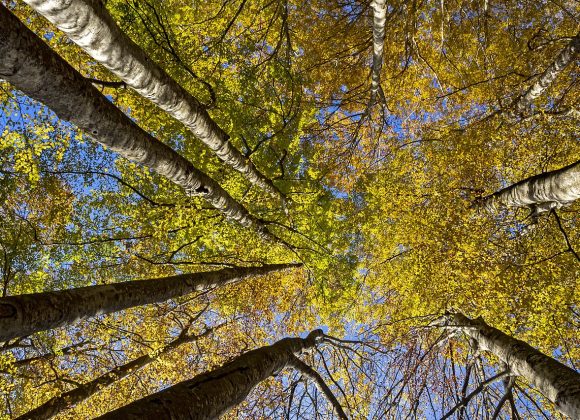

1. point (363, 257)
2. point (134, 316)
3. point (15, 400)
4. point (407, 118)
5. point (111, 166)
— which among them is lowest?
point (15, 400)

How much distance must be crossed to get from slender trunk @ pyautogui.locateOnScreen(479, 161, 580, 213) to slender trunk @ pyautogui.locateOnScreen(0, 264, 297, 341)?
5.68m

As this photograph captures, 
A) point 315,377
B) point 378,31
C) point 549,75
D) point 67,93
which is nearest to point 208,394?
point 67,93

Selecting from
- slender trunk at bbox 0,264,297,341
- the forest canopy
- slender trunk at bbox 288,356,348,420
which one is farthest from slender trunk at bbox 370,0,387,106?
slender trunk at bbox 288,356,348,420

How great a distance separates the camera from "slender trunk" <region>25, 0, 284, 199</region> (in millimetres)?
2121

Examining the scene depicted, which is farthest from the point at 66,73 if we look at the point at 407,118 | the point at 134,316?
the point at 407,118

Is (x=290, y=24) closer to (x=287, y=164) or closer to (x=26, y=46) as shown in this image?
(x=287, y=164)

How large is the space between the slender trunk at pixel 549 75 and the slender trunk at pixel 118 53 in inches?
272

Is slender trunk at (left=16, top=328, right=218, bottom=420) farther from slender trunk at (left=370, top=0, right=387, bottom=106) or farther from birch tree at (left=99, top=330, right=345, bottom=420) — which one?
slender trunk at (left=370, top=0, right=387, bottom=106)

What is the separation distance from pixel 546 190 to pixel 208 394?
16.7 ft

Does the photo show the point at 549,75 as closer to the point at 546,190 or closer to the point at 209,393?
the point at 546,190

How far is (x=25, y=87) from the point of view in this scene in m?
2.24

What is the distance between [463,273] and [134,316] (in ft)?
26.7

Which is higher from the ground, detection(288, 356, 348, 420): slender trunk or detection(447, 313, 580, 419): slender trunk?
detection(288, 356, 348, 420): slender trunk

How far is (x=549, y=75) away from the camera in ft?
24.0
